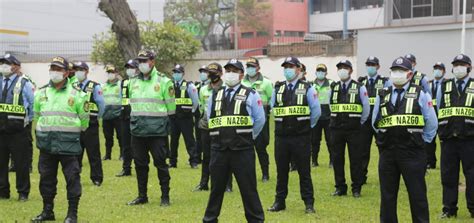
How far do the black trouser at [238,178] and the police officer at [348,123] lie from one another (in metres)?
3.63

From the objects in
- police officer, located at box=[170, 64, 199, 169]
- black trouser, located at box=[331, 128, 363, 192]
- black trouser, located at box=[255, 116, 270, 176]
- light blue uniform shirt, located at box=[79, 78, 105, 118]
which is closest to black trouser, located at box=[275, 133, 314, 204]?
black trouser, located at box=[331, 128, 363, 192]

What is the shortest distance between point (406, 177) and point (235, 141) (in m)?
2.22

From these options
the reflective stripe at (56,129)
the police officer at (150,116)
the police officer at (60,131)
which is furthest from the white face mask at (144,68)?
the reflective stripe at (56,129)

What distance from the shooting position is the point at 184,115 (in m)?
16.6

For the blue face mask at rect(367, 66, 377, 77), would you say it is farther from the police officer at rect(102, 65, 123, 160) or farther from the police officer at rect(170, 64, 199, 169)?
the police officer at rect(102, 65, 123, 160)

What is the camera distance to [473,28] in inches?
1016

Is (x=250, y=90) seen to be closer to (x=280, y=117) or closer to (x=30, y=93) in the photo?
(x=280, y=117)

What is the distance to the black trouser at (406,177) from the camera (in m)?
8.73

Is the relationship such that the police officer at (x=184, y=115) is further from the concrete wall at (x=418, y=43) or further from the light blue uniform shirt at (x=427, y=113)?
the concrete wall at (x=418, y=43)

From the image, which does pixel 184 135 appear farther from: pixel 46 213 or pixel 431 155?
pixel 46 213

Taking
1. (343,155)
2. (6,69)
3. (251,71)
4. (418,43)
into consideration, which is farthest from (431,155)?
(418,43)

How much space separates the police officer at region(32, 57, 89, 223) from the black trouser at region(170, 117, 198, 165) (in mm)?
6589

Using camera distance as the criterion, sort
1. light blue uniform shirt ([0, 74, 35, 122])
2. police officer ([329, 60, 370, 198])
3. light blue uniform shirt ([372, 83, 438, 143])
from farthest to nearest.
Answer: police officer ([329, 60, 370, 198])
light blue uniform shirt ([0, 74, 35, 122])
light blue uniform shirt ([372, 83, 438, 143])

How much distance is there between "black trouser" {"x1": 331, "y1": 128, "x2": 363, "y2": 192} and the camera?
12.3m
